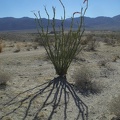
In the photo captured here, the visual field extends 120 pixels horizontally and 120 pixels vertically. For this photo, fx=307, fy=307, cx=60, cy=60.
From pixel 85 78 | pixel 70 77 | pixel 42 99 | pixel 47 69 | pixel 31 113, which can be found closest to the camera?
pixel 31 113

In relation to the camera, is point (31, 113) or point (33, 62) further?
point (33, 62)

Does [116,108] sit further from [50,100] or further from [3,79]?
[3,79]

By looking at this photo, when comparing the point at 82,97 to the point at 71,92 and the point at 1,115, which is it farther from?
the point at 1,115

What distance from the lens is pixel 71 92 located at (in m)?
10.4

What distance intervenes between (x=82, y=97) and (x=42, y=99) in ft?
4.43

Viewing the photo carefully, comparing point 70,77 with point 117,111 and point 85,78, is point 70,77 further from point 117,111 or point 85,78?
point 117,111

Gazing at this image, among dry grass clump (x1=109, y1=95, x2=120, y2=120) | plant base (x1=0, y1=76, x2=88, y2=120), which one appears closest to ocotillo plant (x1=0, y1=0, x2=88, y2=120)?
plant base (x1=0, y1=76, x2=88, y2=120)

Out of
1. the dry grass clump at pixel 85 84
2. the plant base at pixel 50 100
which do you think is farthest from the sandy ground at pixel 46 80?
the dry grass clump at pixel 85 84

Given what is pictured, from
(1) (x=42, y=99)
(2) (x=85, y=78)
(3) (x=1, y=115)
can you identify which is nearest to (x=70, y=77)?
(2) (x=85, y=78)

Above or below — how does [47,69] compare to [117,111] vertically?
below

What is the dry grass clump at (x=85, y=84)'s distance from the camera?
10633 mm

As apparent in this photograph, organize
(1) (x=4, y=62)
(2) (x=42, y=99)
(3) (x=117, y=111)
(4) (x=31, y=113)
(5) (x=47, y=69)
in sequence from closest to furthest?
(3) (x=117, y=111), (4) (x=31, y=113), (2) (x=42, y=99), (5) (x=47, y=69), (1) (x=4, y=62)

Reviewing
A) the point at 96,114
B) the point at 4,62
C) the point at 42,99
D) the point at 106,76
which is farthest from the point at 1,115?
the point at 4,62

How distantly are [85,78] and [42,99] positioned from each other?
234 centimetres
